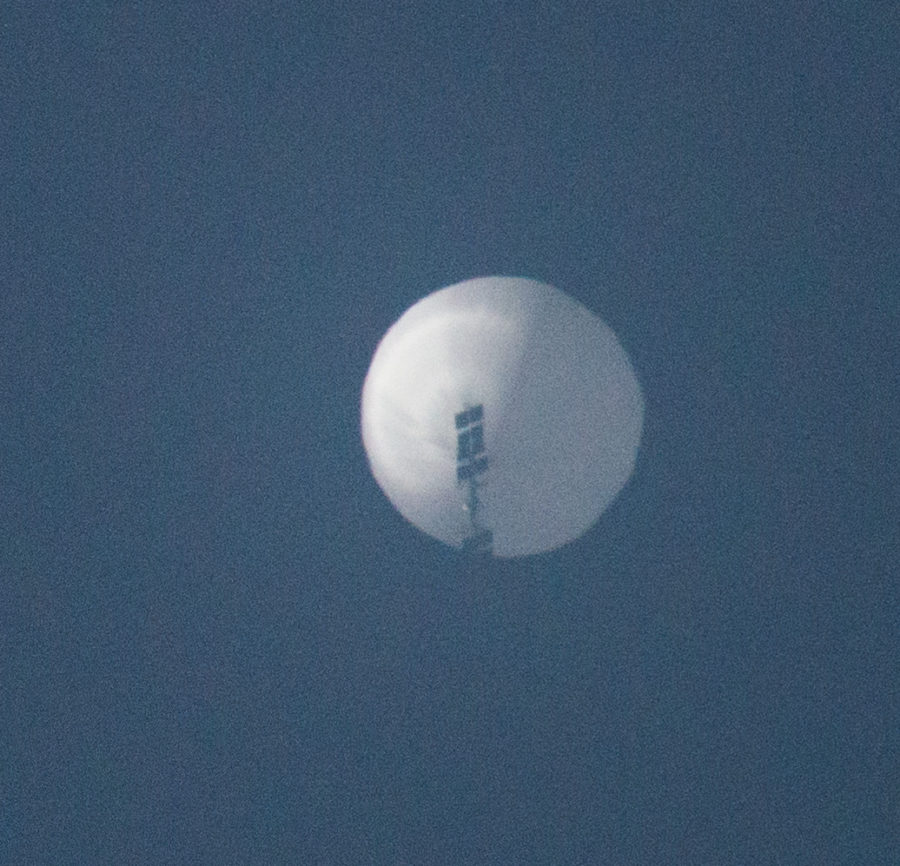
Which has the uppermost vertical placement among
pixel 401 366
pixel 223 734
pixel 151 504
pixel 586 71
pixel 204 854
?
pixel 586 71

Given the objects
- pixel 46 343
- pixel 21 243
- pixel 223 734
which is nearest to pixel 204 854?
pixel 223 734

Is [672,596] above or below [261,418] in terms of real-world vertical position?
below

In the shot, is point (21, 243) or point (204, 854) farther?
point (204, 854)

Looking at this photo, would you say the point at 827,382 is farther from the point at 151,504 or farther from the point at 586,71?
the point at 151,504

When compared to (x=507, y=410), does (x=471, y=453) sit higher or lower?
lower
